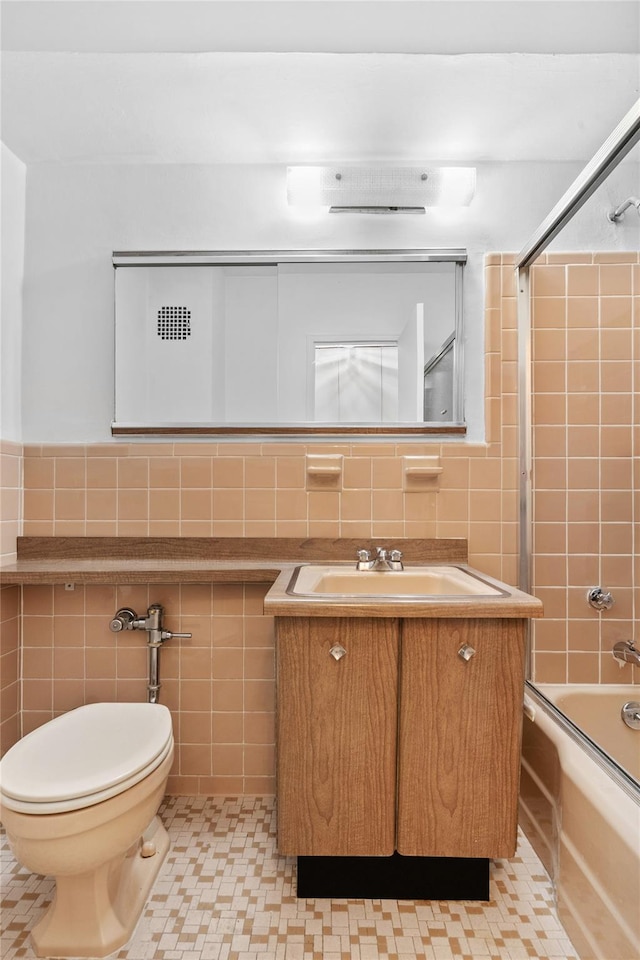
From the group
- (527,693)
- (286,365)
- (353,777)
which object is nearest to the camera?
(353,777)

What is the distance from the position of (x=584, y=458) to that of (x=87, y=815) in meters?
1.58

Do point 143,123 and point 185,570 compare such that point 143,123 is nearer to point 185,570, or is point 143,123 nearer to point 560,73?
point 560,73

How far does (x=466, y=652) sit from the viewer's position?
4.17ft

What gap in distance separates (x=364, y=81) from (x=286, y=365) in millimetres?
851

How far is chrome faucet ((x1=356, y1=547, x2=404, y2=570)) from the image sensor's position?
5.69 feet

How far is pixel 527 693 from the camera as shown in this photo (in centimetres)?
175

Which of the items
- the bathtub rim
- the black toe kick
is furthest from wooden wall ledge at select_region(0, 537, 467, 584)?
the black toe kick

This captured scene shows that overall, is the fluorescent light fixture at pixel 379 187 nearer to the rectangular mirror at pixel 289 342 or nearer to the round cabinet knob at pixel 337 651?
the rectangular mirror at pixel 289 342

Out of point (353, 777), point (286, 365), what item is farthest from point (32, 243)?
point (353, 777)

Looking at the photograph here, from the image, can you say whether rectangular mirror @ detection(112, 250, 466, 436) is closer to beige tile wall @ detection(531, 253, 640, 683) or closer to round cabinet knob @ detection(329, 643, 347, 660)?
beige tile wall @ detection(531, 253, 640, 683)

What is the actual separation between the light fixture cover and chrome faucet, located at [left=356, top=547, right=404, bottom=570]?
1.17 meters

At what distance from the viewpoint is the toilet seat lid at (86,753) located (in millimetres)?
1127

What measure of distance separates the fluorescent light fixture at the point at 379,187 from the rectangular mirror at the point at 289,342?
Result: 0.16 meters

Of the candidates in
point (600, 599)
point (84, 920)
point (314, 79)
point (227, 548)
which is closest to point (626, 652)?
point (600, 599)
